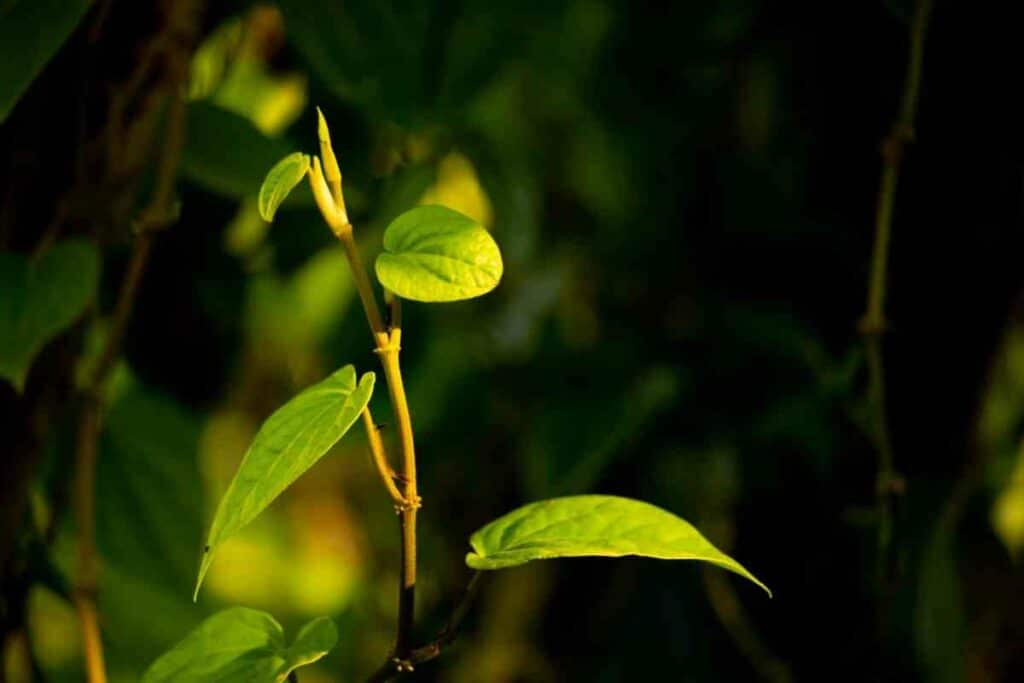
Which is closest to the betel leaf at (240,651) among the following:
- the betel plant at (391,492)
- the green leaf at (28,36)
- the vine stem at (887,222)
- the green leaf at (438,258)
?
the betel plant at (391,492)

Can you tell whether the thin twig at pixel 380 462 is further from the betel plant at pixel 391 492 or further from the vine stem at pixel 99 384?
the vine stem at pixel 99 384

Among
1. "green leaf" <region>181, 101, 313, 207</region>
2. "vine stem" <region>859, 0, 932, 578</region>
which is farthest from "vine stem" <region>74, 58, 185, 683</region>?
"vine stem" <region>859, 0, 932, 578</region>

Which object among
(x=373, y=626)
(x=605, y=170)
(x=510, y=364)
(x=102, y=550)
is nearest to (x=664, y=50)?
(x=605, y=170)

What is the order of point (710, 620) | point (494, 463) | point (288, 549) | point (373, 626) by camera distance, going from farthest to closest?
point (288, 549) < point (373, 626) < point (494, 463) < point (710, 620)

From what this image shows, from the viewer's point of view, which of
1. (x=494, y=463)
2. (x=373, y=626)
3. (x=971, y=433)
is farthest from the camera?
(x=373, y=626)

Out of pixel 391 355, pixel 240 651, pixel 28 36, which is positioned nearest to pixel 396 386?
pixel 391 355

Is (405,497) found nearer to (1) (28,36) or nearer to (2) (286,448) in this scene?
(2) (286,448)

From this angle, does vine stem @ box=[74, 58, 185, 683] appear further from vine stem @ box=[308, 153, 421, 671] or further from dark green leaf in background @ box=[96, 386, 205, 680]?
vine stem @ box=[308, 153, 421, 671]

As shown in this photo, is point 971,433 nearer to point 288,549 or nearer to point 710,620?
point 710,620
